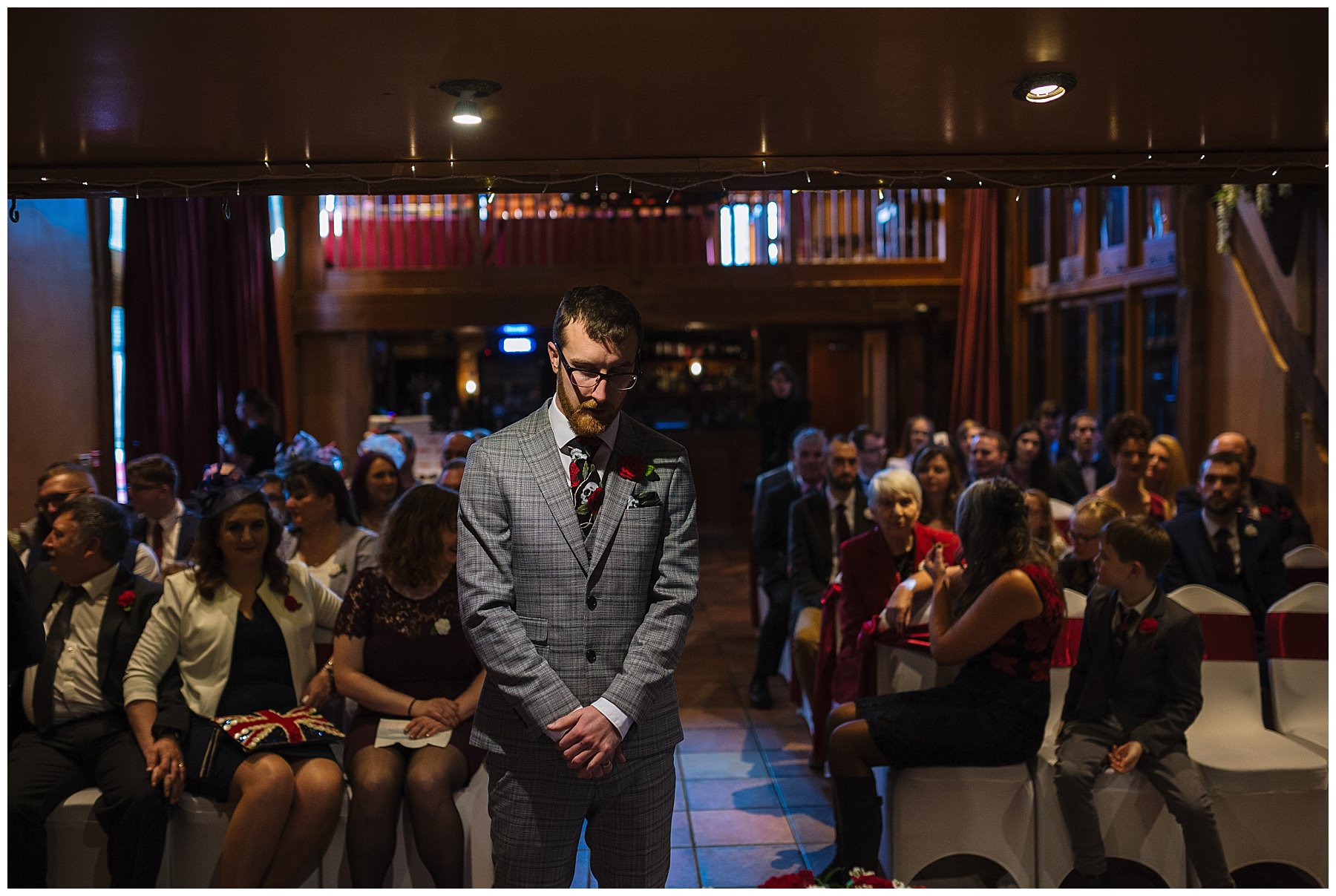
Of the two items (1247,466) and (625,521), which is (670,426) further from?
(625,521)

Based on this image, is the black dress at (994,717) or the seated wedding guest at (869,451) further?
the seated wedding guest at (869,451)

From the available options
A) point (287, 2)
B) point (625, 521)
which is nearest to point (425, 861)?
point (625, 521)

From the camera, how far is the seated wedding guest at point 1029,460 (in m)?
6.53

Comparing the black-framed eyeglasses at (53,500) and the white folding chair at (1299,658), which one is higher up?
the black-framed eyeglasses at (53,500)

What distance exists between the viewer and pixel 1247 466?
Result: 4730mm

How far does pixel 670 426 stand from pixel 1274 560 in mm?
8947

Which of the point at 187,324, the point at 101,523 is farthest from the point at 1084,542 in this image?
the point at 187,324

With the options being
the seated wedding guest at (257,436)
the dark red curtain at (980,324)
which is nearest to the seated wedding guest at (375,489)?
the seated wedding guest at (257,436)

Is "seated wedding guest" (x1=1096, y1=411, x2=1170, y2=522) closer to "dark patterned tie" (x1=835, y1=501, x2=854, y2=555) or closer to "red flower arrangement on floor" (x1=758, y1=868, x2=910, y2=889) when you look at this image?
"dark patterned tie" (x1=835, y1=501, x2=854, y2=555)

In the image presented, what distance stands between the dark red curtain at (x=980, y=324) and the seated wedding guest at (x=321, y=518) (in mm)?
7506

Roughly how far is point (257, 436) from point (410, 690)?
4.79 meters

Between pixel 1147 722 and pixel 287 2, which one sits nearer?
pixel 287 2

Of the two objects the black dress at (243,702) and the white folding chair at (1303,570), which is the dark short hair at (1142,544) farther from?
the black dress at (243,702)

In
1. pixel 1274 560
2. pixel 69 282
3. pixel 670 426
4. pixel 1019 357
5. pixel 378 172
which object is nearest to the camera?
pixel 378 172
